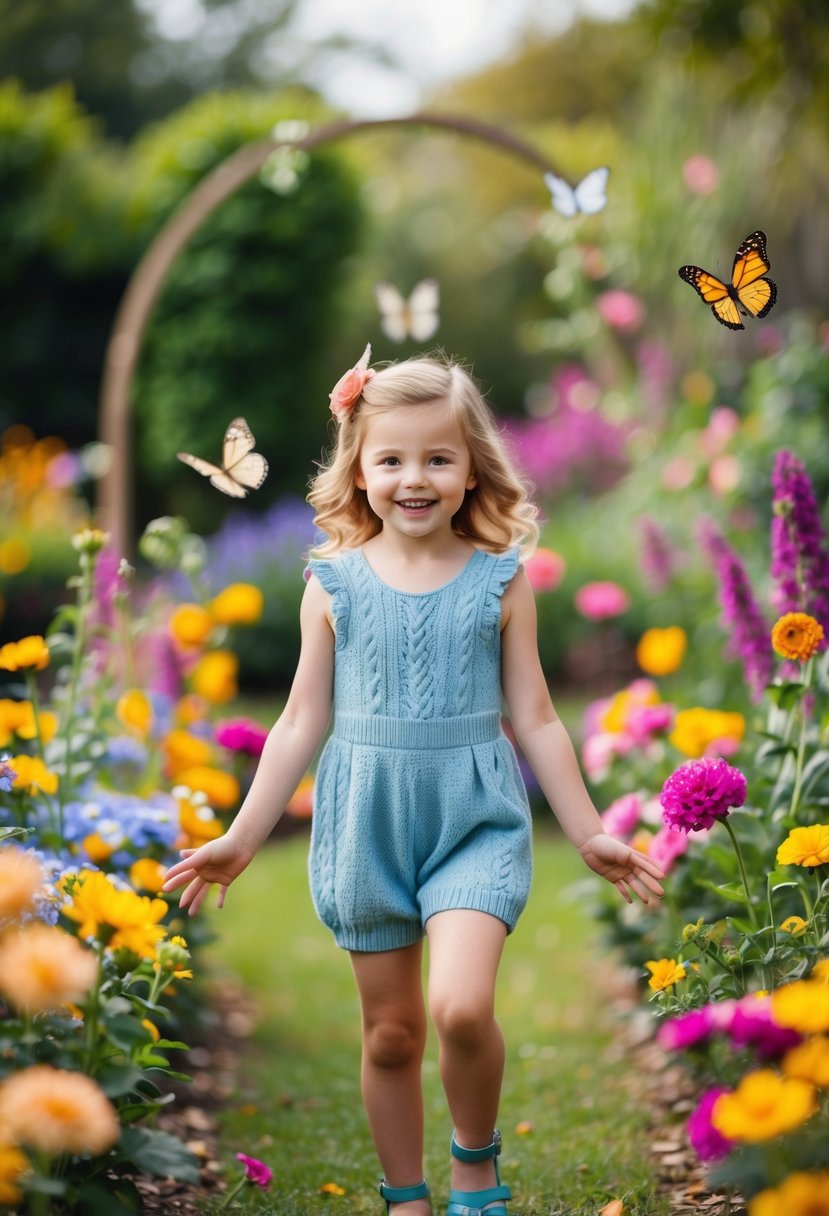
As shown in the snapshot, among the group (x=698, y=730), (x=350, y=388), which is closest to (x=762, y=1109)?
(x=350, y=388)

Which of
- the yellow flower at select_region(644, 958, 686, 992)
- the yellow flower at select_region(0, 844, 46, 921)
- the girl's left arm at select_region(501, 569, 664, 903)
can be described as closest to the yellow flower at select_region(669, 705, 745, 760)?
the girl's left arm at select_region(501, 569, 664, 903)

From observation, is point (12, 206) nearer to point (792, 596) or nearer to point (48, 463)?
point (48, 463)

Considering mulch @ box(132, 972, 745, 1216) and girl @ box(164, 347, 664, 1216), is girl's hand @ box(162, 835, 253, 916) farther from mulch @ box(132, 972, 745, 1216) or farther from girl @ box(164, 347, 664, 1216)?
mulch @ box(132, 972, 745, 1216)

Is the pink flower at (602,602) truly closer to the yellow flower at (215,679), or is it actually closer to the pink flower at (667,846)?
the yellow flower at (215,679)

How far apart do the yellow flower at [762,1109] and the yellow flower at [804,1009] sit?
2.8 inches

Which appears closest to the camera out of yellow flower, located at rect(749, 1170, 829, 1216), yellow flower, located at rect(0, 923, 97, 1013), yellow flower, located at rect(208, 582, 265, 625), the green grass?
yellow flower, located at rect(749, 1170, 829, 1216)

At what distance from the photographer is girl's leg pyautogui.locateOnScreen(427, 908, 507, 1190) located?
187 centimetres

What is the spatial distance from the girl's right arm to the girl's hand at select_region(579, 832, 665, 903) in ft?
1.59

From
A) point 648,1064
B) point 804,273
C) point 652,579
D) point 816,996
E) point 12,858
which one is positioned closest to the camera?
point 816,996

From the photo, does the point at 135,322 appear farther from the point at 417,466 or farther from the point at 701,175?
the point at 701,175

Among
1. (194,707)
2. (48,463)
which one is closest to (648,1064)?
(194,707)

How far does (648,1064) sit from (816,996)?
1836 millimetres

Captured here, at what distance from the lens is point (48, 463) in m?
9.34

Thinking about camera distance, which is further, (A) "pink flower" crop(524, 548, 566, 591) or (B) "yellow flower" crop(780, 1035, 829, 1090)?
(A) "pink flower" crop(524, 548, 566, 591)
